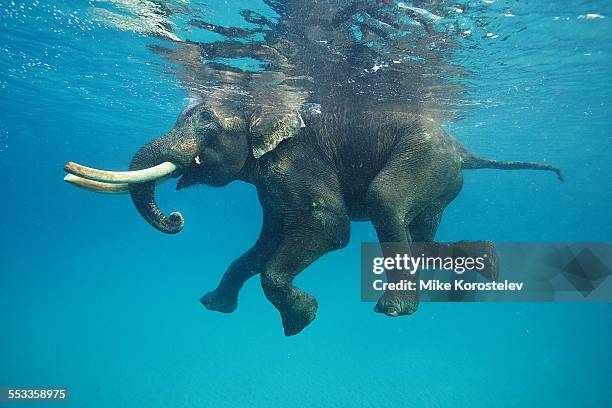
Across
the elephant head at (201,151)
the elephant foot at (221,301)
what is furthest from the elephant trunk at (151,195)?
the elephant foot at (221,301)

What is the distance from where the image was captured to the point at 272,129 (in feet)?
15.6

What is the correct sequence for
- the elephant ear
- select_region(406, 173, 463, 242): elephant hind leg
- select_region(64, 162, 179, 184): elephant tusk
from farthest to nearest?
select_region(406, 173, 463, 242): elephant hind leg, the elephant ear, select_region(64, 162, 179, 184): elephant tusk

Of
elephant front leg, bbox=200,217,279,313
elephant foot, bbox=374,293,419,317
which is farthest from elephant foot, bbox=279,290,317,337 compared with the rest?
elephant front leg, bbox=200,217,279,313

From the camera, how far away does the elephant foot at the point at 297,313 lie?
4164 mm

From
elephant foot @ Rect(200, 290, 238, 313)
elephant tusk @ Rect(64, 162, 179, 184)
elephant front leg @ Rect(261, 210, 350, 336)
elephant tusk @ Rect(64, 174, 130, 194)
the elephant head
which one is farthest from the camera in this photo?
elephant foot @ Rect(200, 290, 238, 313)

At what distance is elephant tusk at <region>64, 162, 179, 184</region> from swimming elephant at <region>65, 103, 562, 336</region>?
1 cm

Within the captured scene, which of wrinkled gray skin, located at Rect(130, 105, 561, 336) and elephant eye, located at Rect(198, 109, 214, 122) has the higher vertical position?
elephant eye, located at Rect(198, 109, 214, 122)

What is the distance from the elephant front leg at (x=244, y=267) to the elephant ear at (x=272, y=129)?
3.10 feet

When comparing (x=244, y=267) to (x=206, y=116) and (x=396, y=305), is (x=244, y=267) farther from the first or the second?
(x=396, y=305)

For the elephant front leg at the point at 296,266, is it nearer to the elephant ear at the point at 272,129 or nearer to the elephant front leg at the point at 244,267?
the elephant ear at the point at 272,129

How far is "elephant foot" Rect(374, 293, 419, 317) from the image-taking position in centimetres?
407

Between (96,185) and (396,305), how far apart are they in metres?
2.84

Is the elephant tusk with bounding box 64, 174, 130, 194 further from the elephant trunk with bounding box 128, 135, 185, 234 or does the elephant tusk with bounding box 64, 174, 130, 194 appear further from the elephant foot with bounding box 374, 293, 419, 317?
the elephant foot with bounding box 374, 293, 419, 317

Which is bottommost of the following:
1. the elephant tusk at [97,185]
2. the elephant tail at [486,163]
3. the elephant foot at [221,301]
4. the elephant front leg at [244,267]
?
the elephant foot at [221,301]
